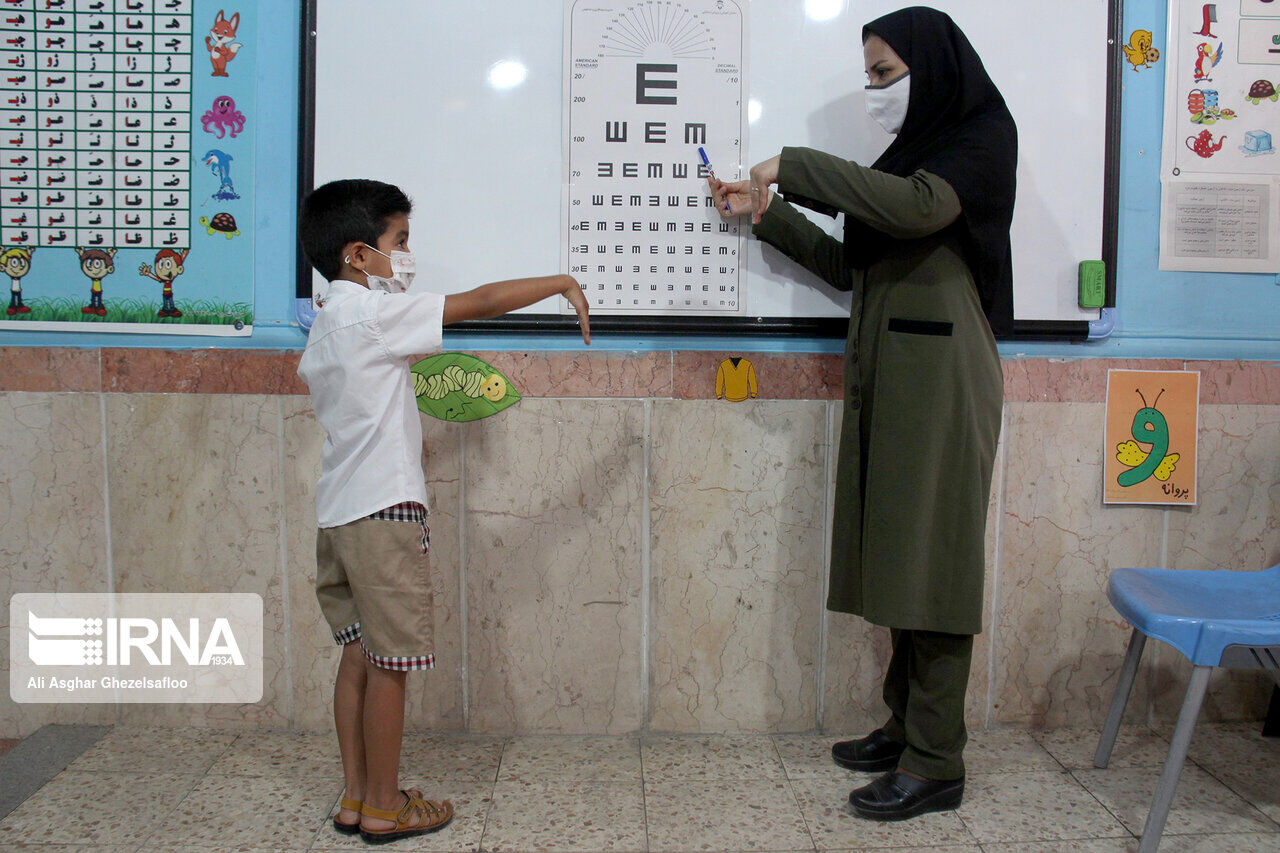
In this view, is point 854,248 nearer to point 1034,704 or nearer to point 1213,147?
point 1213,147

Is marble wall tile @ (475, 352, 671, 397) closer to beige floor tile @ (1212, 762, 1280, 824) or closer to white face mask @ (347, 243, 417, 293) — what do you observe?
white face mask @ (347, 243, 417, 293)

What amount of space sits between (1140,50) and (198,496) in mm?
2400

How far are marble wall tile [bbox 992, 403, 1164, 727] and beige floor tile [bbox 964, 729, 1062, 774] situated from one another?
49 mm

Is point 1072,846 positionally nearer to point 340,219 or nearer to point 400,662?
point 400,662

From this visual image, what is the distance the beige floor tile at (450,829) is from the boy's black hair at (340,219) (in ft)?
3.38

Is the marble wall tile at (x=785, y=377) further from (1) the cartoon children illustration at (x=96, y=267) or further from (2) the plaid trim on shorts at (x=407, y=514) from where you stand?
(1) the cartoon children illustration at (x=96, y=267)

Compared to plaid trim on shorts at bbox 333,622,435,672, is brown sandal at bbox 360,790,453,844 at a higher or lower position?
lower

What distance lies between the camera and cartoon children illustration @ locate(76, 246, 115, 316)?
1.88 meters

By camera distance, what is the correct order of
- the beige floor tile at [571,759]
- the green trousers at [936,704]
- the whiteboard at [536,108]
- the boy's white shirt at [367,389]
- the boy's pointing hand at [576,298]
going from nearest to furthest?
the boy's white shirt at [367,389], the boy's pointing hand at [576,298], the green trousers at [936,704], the beige floor tile at [571,759], the whiteboard at [536,108]

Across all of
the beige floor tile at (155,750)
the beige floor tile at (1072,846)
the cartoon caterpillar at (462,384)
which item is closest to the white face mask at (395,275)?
the cartoon caterpillar at (462,384)

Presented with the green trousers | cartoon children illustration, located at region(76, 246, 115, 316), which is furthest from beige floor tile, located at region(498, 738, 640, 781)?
cartoon children illustration, located at region(76, 246, 115, 316)

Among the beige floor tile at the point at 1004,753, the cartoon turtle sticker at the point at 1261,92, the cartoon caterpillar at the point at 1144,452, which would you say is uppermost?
the cartoon turtle sticker at the point at 1261,92

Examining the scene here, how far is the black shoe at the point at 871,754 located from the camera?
1784mm

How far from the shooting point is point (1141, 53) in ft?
6.29
